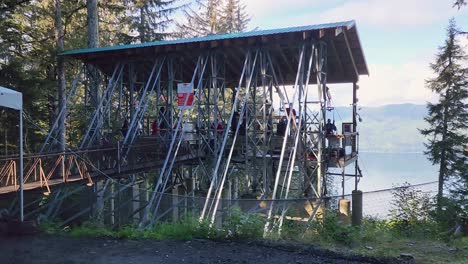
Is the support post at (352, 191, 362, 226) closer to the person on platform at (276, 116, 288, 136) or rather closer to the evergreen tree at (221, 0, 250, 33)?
the person on platform at (276, 116, 288, 136)

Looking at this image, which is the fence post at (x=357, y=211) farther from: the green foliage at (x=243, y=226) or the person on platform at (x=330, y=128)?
the person on platform at (x=330, y=128)

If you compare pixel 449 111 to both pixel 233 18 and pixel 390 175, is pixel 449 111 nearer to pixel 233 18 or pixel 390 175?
pixel 233 18

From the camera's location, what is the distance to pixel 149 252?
612 centimetres

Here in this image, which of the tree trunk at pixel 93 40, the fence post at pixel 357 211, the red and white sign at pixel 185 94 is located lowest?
the fence post at pixel 357 211

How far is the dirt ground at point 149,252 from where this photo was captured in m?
5.68

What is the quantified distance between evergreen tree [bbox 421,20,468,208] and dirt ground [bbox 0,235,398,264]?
807 inches

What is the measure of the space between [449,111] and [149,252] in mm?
23515

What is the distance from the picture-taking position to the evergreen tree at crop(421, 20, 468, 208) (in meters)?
23.3

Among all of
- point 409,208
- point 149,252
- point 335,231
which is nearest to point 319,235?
point 335,231

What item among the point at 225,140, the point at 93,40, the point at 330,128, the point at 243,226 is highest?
the point at 93,40

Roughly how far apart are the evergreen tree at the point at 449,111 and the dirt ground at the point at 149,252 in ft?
67.3

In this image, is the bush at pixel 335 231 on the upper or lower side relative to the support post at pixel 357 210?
lower

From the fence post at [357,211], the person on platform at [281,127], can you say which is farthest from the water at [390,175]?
the fence post at [357,211]

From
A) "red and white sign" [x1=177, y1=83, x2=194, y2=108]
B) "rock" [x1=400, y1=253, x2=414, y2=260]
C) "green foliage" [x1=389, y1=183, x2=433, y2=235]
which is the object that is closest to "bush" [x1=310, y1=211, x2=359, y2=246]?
"rock" [x1=400, y1=253, x2=414, y2=260]
